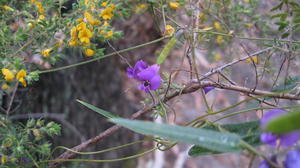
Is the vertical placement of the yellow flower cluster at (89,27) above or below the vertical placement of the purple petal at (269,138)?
above

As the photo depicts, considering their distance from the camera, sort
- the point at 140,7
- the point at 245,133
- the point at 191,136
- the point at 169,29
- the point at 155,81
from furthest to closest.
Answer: the point at 140,7
the point at 169,29
the point at 155,81
the point at 245,133
the point at 191,136

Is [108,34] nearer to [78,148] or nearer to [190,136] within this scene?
[78,148]

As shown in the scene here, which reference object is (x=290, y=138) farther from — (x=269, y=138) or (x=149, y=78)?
(x=149, y=78)

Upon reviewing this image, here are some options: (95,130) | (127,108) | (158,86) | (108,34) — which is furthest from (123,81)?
(158,86)

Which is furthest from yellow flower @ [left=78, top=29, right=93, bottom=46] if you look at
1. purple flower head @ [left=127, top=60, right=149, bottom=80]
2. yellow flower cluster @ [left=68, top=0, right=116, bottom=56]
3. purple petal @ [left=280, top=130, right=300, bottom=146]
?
purple petal @ [left=280, top=130, right=300, bottom=146]

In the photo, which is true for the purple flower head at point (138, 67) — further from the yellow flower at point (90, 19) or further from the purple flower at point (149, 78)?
the yellow flower at point (90, 19)

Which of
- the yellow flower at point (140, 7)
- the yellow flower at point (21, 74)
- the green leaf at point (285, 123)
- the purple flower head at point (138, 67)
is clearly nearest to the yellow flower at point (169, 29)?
the purple flower head at point (138, 67)

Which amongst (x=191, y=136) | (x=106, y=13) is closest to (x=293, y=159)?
(x=191, y=136)
